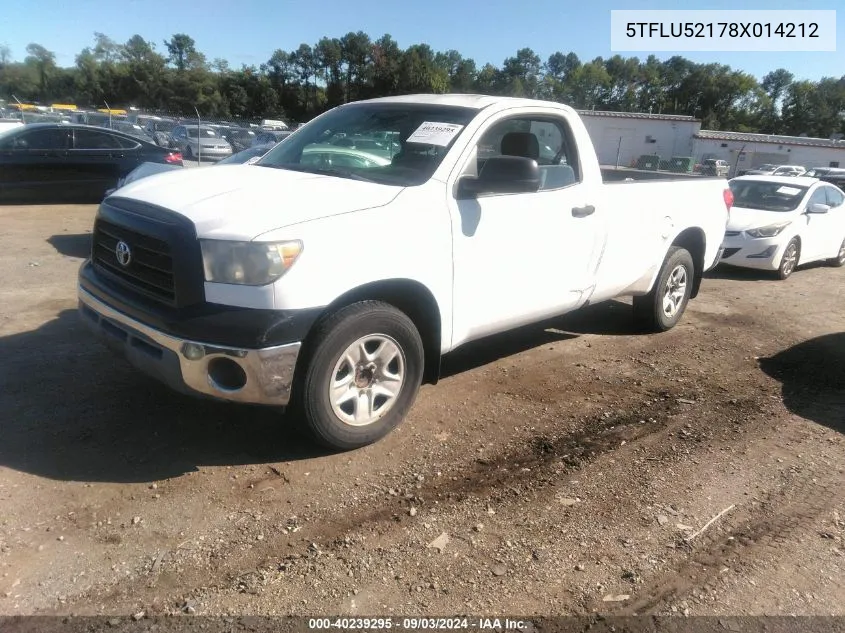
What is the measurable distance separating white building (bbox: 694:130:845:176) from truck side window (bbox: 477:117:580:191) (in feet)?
182

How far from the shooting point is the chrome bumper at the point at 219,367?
3.19m

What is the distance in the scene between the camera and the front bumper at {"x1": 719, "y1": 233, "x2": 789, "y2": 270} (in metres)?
9.58

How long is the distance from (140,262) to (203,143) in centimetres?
2670

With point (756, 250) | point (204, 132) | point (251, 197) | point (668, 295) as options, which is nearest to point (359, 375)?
point (251, 197)

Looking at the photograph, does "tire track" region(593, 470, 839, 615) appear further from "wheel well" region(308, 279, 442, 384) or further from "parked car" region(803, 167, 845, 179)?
"parked car" region(803, 167, 845, 179)

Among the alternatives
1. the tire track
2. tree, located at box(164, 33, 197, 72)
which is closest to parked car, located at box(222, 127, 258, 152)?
the tire track

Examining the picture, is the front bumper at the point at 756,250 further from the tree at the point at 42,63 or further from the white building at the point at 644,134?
the tree at the point at 42,63

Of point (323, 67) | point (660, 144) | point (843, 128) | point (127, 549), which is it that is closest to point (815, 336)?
point (127, 549)

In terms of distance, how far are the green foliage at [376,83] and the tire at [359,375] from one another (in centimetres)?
5550

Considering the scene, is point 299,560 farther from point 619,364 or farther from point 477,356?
point 619,364

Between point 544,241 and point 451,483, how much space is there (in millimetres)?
1799

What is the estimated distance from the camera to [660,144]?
5534 centimetres

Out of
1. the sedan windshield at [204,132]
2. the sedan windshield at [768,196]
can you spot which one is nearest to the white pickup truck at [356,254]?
the sedan windshield at [768,196]

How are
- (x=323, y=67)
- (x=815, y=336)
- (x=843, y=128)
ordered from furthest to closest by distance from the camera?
(x=843, y=128)
(x=323, y=67)
(x=815, y=336)
